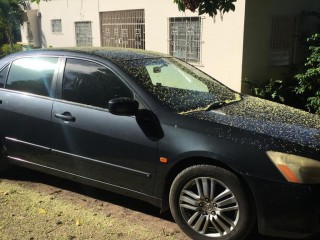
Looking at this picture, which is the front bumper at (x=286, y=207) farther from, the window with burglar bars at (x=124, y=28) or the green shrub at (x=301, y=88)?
the window with burglar bars at (x=124, y=28)

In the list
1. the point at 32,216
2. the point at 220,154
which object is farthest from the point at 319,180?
the point at 32,216

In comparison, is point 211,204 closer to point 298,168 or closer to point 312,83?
point 298,168

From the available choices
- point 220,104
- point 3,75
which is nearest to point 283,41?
point 220,104

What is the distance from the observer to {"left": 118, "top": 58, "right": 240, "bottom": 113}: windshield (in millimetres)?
3506

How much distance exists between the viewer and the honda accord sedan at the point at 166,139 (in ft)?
9.37

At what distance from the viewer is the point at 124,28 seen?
11.6 m

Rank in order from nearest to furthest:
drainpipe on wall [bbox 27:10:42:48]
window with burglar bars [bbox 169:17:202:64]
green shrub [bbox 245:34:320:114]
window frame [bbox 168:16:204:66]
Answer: green shrub [bbox 245:34:320:114], window frame [bbox 168:16:204:66], window with burglar bars [bbox 169:17:202:64], drainpipe on wall [bbox 27:10:42:48]

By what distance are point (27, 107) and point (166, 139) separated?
5.48 ft

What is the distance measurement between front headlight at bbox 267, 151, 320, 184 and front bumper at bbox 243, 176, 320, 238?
0.05m

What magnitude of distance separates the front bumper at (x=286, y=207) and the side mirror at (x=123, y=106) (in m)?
→ 1.08

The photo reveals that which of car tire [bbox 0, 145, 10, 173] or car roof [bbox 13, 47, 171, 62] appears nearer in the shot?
car roof [bbox 13, 47, 171, 62]

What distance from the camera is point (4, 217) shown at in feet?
12.0

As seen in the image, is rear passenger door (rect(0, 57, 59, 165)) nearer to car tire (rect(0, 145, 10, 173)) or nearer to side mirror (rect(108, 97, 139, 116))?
car tire (rect(0, 145, 10, 173))

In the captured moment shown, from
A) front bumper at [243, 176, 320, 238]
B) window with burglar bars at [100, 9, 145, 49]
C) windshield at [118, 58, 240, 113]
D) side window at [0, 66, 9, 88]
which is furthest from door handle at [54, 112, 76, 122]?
window with burglar bars at [100, 9, 145, 49]
